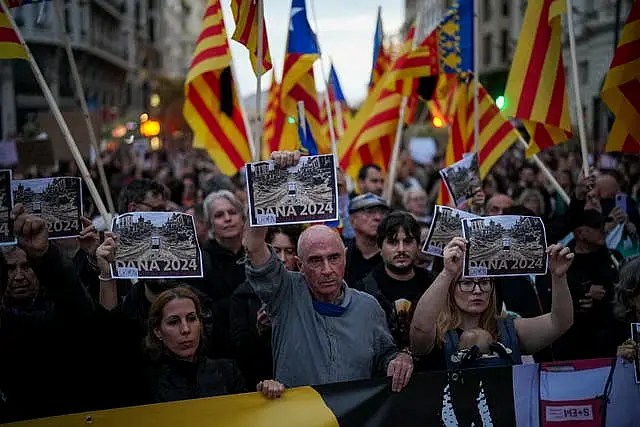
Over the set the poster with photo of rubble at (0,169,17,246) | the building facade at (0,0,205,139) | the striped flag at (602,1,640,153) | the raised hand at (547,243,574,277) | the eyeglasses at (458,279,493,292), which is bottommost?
the eyeglasses at (458,279,493,292)

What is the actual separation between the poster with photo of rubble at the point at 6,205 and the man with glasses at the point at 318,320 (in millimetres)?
994

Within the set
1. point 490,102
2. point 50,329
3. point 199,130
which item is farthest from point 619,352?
point 199,130

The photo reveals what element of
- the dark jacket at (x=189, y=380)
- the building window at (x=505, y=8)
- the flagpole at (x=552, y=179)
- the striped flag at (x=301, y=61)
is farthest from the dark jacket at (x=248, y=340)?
the building window at (x=505, y=8)

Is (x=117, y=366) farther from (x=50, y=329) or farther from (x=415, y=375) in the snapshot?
(x=415, y=375)

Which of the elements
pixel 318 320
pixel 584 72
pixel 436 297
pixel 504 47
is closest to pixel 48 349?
pixel 318 320

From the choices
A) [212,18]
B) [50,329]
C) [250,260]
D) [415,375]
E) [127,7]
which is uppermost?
[127,7]

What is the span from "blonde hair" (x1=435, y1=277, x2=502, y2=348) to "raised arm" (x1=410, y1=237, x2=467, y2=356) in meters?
0.13

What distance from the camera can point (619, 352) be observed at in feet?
12.8

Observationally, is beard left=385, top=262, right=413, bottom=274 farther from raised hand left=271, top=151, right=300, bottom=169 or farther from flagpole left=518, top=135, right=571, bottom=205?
flagpole left=518, top=135, right=571, bottom=205

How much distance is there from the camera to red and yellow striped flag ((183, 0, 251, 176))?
827cm

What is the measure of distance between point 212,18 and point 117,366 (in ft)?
17.2

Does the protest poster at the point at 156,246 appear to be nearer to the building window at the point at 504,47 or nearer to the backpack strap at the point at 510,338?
the backpack strap at the point at 510,338

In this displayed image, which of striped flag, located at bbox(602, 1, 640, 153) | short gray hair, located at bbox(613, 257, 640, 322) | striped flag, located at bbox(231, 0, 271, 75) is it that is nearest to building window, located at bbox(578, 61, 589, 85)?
striped flag, located at bbox(602, 1, 640, 153)

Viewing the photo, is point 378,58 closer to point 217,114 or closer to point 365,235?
point 217,114
